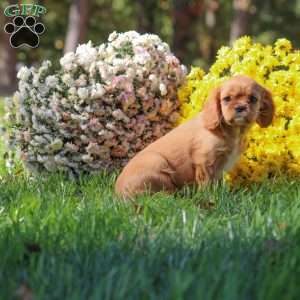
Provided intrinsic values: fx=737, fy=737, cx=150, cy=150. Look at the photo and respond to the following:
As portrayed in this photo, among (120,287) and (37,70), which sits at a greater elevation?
(37,70)

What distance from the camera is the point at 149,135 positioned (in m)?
6.82

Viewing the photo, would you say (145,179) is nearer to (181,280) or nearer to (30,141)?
(30,141)

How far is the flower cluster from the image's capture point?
6.59 meters

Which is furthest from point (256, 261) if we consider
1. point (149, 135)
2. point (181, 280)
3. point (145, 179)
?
point (149, 135)

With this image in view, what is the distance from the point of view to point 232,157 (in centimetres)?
574

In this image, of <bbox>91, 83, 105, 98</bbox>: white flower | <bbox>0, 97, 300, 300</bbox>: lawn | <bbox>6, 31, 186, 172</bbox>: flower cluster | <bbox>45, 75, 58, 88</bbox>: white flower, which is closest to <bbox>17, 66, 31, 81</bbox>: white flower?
<bbox>6, 31, 186, 172</bbox>: flower cluster

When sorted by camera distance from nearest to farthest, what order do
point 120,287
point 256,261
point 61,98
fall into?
point 120,287 < point 256,261 < point 61,98

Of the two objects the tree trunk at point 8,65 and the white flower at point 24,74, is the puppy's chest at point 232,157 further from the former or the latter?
the tree trunk at point 8,65

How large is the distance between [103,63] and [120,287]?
3.96 meters

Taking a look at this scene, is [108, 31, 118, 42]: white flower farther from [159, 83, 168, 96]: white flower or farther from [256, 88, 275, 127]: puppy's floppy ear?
[256, 88, 275, 127]: puppy's floppy ear

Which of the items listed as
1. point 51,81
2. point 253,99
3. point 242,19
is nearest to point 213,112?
point 253,99

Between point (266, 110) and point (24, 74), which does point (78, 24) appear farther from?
point (266, 110)

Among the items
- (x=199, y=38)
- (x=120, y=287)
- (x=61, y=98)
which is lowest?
(x=120, y=287)

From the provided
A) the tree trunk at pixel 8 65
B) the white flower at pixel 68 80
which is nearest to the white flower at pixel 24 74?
the white flower at pixel 68 80
